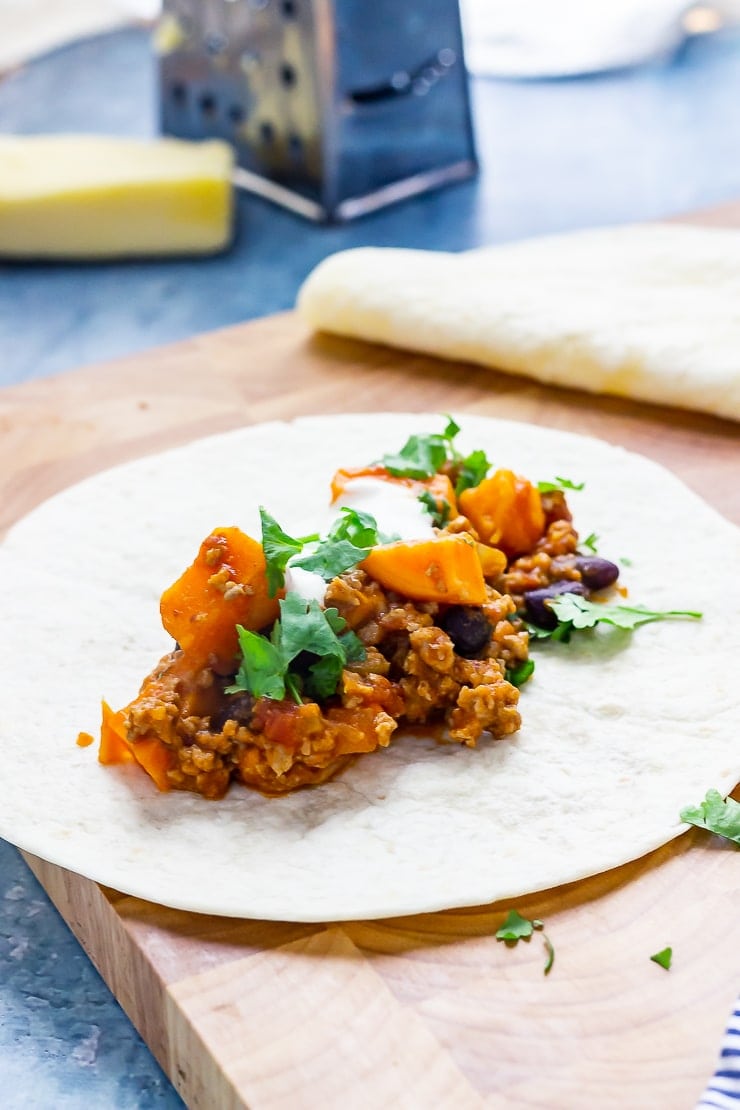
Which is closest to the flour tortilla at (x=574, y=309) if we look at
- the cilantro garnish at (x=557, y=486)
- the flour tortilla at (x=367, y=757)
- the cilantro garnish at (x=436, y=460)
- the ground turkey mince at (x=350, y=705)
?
the flour tortilla at (x=367, y=757)

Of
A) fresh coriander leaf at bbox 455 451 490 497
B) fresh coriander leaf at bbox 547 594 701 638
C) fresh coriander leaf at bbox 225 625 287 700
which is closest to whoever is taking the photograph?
fresh coriander leaf at bbox 225 625 287 700

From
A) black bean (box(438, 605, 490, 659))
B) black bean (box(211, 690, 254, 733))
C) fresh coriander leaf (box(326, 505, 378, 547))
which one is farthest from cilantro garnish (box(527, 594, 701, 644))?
black bean (box(211, 690, 254, 733))

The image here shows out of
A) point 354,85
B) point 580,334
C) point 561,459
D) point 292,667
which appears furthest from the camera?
point 354,85

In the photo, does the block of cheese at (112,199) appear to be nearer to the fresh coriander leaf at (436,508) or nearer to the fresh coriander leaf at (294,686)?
the fresh coriander leaf at (436,508)

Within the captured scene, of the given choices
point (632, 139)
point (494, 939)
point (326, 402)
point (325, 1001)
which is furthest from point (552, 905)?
point (632, 139)

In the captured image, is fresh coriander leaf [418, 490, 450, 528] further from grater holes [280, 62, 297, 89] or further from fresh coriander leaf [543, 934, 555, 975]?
grater holes [280, 62, 297, 89]

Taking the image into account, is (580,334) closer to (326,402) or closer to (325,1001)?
(326,402)
